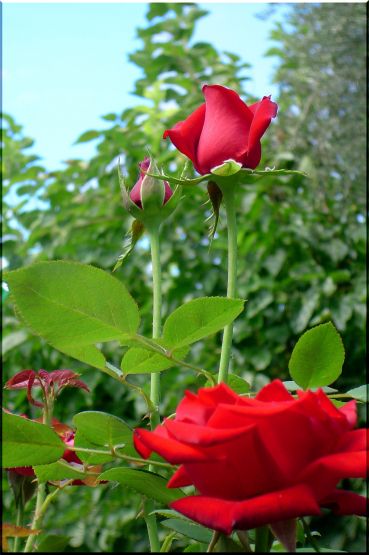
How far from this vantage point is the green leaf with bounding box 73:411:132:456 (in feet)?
0.86

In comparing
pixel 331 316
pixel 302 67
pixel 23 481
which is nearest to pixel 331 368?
pixel 23 481

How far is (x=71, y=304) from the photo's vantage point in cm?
22

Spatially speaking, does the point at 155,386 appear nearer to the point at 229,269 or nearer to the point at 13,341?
the point at 229,269

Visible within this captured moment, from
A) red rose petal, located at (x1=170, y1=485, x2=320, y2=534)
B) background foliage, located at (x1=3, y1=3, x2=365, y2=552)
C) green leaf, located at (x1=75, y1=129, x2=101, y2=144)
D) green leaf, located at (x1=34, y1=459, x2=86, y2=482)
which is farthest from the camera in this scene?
green leaf, located at (x1=75, y1=129, x2=101, y2=144)

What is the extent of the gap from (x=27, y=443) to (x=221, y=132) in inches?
5.8

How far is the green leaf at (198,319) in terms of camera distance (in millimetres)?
244

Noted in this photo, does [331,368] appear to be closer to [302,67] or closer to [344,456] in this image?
[344,456]

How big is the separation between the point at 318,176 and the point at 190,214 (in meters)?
0.37

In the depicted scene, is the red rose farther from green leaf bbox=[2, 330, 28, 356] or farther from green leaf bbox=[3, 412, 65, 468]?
green leaf bbox=[2, 330, 28, 356]

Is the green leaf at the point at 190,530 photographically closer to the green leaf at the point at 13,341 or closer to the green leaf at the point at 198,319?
the green leaf at the point at 198,319

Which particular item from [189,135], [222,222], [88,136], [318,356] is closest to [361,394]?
[318,356]

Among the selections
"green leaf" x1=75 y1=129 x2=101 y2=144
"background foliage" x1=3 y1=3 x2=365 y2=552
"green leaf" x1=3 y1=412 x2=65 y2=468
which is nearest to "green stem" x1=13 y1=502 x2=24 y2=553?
"green leaf" x1=3 y1=412 x2=65 y2=468

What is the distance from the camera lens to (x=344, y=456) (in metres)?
0.19

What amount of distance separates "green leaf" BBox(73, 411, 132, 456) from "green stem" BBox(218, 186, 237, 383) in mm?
40
